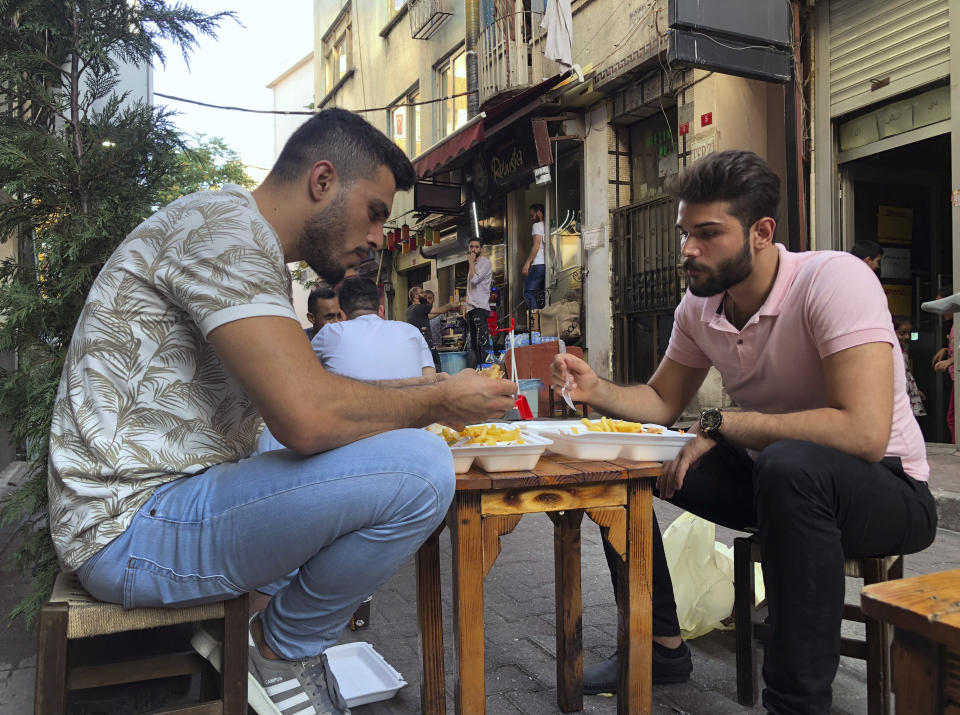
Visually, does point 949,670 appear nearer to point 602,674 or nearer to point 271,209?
point 602,674

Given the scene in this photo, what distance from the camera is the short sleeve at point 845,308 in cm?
196

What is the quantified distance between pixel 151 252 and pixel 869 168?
827cm

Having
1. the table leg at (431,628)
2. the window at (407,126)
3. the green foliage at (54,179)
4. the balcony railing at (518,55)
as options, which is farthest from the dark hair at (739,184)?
the window at (407,126)

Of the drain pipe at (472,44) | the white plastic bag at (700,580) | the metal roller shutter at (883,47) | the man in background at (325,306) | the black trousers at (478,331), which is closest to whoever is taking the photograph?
the white plastic bag at (700,580)

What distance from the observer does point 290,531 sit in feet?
5.06

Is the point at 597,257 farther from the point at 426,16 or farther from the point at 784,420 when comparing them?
the point at 784,420

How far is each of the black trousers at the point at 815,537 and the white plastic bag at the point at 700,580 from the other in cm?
81

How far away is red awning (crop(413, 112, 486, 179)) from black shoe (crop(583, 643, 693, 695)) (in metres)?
10.3

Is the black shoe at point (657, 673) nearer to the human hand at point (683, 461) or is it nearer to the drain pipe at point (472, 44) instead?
the human hand at point (683, 461)

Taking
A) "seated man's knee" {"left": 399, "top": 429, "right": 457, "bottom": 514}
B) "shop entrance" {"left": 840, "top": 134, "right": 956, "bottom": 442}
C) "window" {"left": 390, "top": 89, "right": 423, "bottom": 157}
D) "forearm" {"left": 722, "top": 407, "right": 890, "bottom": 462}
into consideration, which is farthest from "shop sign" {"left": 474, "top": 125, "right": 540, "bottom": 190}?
"seated man's knee" {"left": 399, "top": 429, "right": 457, "bottom": 514}

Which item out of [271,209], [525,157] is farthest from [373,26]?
[271,209]

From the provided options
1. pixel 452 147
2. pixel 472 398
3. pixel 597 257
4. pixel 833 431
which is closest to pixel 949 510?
pixel 833 431

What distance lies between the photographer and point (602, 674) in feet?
7.59

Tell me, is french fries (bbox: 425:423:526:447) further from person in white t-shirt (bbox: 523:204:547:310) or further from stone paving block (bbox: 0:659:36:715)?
person in white t-shirt (bbox: 523:204:547:310)
